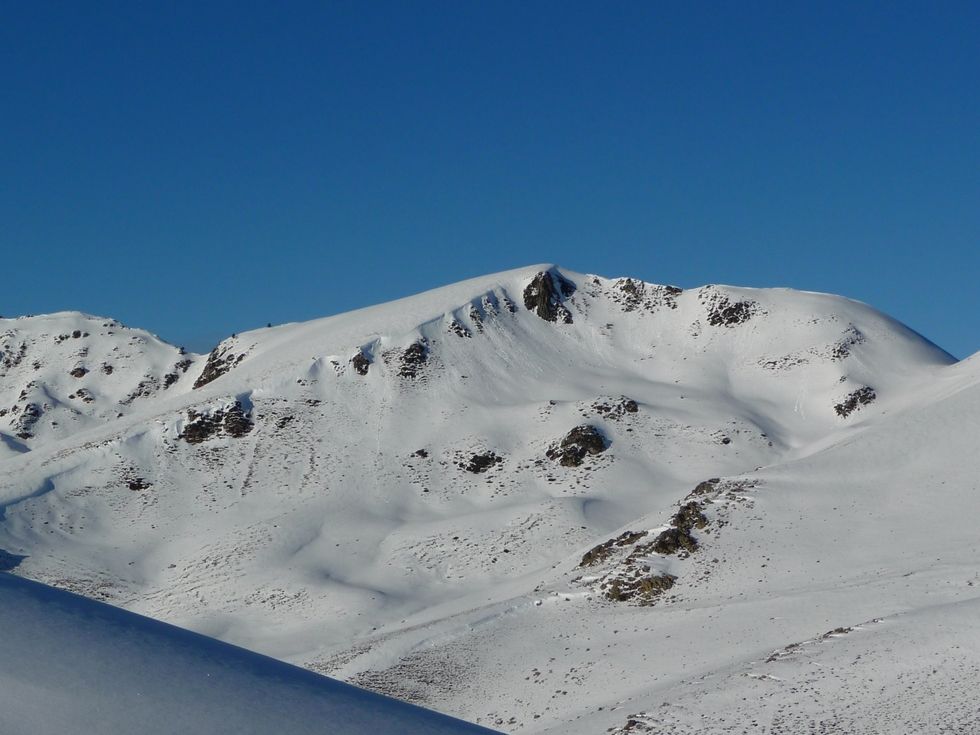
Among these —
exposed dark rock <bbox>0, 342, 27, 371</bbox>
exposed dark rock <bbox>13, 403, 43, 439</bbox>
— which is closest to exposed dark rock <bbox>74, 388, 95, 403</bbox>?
exposed dark rock <bbox>13, 403, 43, 439</bbox>

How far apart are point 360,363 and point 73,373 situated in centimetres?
5664

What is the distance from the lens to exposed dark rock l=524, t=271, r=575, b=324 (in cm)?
7762

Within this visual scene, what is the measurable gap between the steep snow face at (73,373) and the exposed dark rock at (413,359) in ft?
118

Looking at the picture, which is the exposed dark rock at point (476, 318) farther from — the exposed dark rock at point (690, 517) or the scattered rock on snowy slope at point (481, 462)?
the exposed dark rock at point (690, 517)

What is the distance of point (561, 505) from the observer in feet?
160

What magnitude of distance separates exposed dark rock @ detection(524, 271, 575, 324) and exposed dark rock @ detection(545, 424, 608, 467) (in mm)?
22100

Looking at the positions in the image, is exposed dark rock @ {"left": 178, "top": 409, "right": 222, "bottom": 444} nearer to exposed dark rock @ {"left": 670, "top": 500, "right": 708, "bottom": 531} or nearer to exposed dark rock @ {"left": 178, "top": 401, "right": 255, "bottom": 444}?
exposed dark rock @ {"left": 178, "top": 401, "right": 255, "bottom": 444}

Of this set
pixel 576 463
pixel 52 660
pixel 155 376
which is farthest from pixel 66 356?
pixel 52 660

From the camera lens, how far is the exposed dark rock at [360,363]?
217ft

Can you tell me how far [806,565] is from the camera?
1267 inches

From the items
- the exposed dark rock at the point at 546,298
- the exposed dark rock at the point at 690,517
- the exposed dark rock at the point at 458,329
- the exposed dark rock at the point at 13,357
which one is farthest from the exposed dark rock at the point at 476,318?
the exposed dark rock at the point at 13,357

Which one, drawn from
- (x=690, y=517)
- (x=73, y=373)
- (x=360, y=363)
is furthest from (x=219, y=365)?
(x=690, y=517)

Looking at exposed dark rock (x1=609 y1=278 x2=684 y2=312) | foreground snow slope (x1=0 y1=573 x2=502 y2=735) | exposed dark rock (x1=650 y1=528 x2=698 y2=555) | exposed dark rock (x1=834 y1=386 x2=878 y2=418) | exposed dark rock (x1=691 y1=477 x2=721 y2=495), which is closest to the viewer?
foreground snow slope (x1=0 y1=573 x2=502 y2=735)

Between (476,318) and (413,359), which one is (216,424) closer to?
(413,359)
